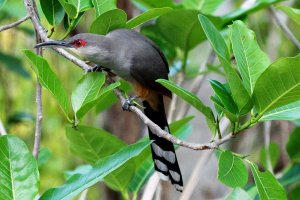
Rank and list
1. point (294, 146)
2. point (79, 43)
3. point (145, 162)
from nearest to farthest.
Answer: point (79, 43)
point (145, 162)
point (294, 146)

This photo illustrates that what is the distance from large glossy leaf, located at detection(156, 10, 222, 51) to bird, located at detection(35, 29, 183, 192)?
16 cm

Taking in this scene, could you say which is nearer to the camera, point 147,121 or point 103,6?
point 147,121

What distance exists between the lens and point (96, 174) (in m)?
1.42

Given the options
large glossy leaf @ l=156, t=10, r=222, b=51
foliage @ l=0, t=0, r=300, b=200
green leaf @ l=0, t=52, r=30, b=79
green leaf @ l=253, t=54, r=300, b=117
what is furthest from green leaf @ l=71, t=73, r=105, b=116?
green leaf @ l=0, t=52, r=30, b=79

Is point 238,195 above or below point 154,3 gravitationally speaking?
below

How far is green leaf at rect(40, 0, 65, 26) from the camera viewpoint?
1809 millimetres

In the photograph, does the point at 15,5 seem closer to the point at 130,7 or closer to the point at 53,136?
the point at 130,7

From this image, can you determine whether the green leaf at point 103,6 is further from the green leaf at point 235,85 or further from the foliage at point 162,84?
the green leaf at point 235,85

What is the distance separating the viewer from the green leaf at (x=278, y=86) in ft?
4.44

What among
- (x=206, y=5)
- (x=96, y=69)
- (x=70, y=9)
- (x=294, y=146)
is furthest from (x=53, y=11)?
(x=294, y=146)

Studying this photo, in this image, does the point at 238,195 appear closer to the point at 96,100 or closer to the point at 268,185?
the point at 268,185

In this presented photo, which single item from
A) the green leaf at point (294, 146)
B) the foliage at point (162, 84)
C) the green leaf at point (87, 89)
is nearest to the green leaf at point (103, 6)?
the foliage at point (162, 84)

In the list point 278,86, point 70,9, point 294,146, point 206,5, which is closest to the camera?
point 278,86

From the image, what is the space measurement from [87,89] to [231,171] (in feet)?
1.44
